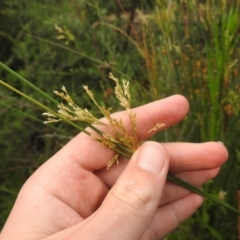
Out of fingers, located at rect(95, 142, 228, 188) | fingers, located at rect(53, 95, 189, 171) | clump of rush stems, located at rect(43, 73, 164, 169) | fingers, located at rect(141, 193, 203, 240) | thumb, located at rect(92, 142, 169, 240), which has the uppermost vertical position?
clump of rush stems, located at rect(43, 73, 164, 169)

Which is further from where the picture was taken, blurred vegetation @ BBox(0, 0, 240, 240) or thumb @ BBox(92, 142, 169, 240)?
blurred vegetation @ BBox(0, 0, 240, 240)

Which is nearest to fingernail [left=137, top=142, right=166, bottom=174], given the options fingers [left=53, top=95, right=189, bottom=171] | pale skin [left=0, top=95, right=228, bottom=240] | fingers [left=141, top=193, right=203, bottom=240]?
pale skin [left=0, top=95, right=228, bottom=240]

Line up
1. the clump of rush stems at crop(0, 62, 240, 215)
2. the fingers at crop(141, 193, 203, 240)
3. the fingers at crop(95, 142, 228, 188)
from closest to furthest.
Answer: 1. the clump of rush stems at crop(0, 62, 240, 215)
2. the fingers at crop(95, 142, 228, 188)
3. the fingers at crop(141, 193, 203, 240)

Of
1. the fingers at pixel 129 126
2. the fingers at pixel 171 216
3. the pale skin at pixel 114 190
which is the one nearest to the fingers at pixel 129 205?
the pale skin at pixel 114 190

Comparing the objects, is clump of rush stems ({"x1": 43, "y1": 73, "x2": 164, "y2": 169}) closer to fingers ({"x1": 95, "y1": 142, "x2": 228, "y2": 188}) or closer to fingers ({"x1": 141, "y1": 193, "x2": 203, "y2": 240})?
fingers ({"x1": 95, "y1": 142, "x2": 228, "y2": 188})

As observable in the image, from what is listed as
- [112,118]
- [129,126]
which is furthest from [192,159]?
[112,118]

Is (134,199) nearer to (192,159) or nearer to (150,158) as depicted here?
(150,158)

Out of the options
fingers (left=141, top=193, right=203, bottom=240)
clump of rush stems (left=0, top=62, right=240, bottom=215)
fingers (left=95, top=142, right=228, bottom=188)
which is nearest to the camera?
clump of rush stems (left=0, top=62, right=240, bottom=215)
